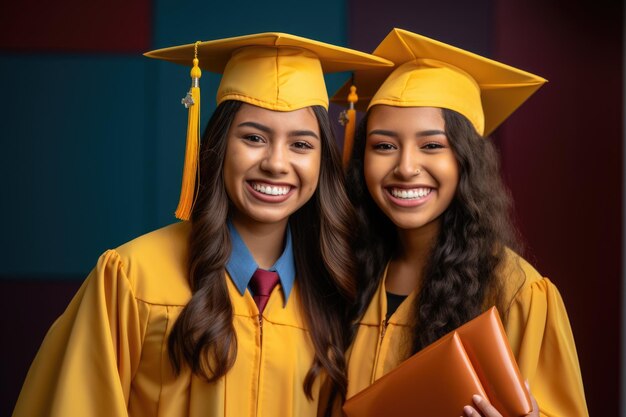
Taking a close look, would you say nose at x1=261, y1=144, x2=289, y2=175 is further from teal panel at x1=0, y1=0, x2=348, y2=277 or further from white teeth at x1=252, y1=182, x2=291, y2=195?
teal panel at x1=0, y1=0, x2=348, y2=277

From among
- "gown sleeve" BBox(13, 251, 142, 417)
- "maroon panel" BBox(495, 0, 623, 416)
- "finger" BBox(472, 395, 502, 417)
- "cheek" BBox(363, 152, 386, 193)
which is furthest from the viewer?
"maroon panel" BBox(495, 0, 623, 416)

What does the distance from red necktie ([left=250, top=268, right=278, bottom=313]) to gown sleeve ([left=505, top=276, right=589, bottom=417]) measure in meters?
0.64

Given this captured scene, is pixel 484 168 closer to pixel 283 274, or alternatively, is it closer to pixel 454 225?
pixel 454 225

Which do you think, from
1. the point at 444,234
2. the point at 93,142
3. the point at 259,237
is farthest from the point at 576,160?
the point at 93,142

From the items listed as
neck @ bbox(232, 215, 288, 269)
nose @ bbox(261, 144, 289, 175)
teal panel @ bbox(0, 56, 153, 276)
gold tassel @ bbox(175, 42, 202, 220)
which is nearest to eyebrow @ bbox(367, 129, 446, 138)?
nose @ bbox(261, 144, 289, 175)

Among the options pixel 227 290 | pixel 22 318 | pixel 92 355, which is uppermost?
pixel 227 290

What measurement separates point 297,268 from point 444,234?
0.43m

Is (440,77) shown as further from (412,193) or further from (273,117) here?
(273,117)

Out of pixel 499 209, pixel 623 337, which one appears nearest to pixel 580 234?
pixel 623 337

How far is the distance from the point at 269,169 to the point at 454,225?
56 centimetres

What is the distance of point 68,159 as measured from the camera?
10.5ft

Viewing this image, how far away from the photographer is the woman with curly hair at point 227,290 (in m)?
2.01

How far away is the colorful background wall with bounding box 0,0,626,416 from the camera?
10.4 ft

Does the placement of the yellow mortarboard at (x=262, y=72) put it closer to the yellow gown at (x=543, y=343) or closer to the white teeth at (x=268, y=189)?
the white teeth at (x=268, y=189)
